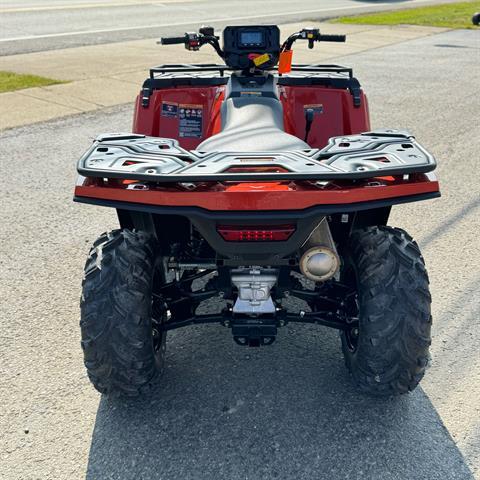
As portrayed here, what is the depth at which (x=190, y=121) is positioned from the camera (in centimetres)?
476

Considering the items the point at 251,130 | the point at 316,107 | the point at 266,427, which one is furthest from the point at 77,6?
the point at 266,427

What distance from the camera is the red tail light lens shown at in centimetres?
268

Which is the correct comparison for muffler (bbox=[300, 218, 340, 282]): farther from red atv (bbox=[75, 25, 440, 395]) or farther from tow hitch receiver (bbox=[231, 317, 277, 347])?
tow hitch receiver (bbox=[231, 317, 277, 347])

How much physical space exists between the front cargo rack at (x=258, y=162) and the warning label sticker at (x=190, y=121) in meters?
1.93

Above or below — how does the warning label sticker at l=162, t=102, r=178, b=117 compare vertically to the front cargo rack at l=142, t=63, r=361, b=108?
below

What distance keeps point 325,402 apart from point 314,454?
0.38 meters

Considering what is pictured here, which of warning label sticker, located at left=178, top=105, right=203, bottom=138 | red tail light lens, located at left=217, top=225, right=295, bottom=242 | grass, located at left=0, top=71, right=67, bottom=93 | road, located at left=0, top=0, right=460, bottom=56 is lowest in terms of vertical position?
road, located at left=0, top=0, right=460, bottom=56

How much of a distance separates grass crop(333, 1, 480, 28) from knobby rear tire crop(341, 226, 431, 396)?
59.9 feet

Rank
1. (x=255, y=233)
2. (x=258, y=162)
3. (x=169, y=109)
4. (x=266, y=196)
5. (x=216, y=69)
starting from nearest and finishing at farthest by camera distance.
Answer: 1. (x=266, y=196)
2. (x=258, y=162)
3. (x=255, y=233)
4. (x=169, y=109)
5. (x=216, y=69)

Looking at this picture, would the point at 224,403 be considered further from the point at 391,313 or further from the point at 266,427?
the point at 391,313

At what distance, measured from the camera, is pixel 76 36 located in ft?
49.4

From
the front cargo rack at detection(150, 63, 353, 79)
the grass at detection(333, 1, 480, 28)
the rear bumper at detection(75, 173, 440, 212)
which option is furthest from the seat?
the grass at detection(333, 1, 480, 28)

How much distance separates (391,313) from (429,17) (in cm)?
2131

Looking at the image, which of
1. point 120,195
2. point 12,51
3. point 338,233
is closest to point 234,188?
point 120,195
